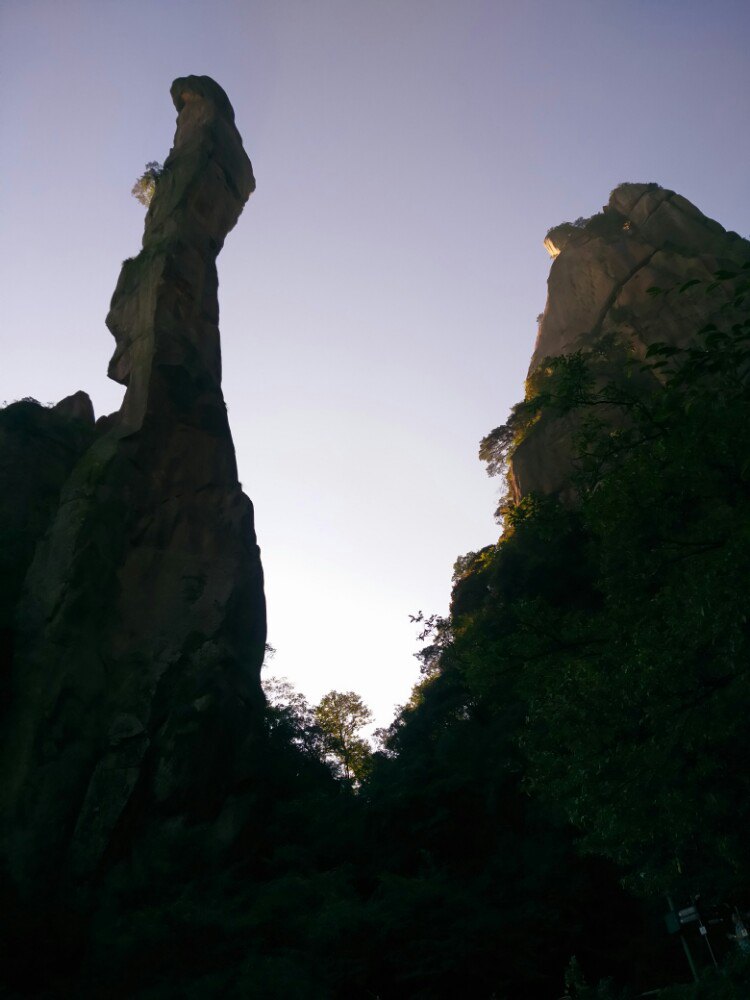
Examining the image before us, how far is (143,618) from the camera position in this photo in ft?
73.4

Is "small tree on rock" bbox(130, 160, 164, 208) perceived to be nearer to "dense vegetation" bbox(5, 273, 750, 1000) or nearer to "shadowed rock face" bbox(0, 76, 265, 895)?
"shadowed rock face" bbox(0, 76, 265, 895)

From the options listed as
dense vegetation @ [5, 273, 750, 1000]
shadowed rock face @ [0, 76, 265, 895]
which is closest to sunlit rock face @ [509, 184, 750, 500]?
shadowed rock face @ [0, 76, 265, 895]

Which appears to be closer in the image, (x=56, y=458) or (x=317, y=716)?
(x=56, y=458)

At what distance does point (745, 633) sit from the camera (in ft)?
29.4

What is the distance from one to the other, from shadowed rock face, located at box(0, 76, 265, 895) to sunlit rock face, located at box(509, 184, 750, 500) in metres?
15.3

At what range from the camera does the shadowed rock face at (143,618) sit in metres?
18.1

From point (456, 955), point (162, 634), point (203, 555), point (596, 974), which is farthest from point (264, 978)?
point (203, 555)

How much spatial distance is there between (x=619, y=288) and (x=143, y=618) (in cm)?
3170

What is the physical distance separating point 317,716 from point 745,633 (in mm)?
35673

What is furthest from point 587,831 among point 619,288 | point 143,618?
point 619,288

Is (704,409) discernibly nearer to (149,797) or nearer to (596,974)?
(596,974)

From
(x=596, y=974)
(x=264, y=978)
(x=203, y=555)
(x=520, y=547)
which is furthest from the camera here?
(x=520, y=547)

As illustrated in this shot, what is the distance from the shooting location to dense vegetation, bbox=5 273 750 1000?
948cm

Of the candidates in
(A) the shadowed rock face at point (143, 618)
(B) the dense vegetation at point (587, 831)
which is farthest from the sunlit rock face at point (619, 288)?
(B) the dense vegetation at point (587, 831)
